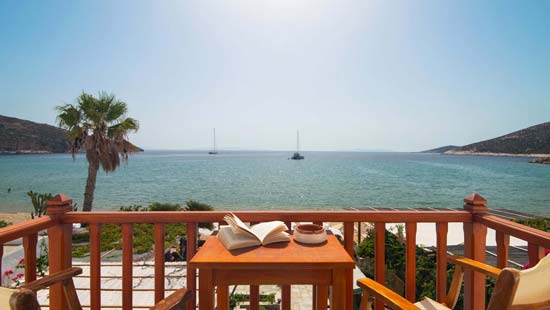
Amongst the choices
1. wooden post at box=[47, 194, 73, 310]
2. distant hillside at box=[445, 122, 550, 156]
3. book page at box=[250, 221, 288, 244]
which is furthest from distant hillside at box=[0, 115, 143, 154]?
distant hillside at box=[445, 122, 550, 156]

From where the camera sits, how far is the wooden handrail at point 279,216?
1918 millimetres

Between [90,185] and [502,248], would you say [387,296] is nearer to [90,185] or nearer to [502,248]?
[502,248]

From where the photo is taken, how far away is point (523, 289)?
1.04 m

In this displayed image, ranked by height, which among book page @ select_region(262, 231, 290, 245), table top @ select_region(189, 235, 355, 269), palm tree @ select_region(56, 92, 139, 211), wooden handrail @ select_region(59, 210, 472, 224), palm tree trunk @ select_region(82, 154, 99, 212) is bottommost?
palm tree trunk @ select_region(82, 154, 99, 212)

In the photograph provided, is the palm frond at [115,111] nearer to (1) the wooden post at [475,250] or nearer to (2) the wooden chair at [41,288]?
(2) the wooden chair at [41,288]

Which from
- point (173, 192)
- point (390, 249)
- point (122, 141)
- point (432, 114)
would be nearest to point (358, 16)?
point (390, 249)

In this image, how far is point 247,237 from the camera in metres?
1.55

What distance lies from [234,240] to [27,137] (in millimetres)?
90852

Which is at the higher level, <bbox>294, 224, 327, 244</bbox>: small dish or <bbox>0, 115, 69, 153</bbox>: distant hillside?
<bbox>0, 115, 69, 153</bbox>: distant hillside

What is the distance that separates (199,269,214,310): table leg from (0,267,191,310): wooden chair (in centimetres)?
7

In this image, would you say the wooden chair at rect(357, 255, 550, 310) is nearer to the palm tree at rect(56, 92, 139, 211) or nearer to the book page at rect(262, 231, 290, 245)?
the book page at rect(262, 231, 290, 245)

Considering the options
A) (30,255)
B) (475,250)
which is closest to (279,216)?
(475,250)

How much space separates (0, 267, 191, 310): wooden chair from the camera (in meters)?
0.80

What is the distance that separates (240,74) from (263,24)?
188 inches
